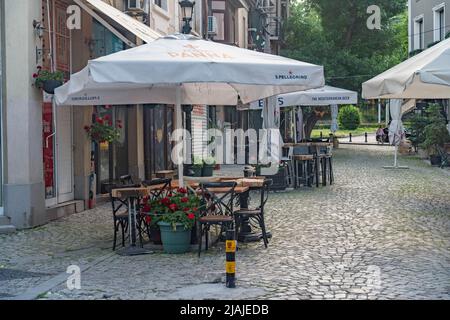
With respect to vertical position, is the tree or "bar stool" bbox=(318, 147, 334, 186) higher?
the tree

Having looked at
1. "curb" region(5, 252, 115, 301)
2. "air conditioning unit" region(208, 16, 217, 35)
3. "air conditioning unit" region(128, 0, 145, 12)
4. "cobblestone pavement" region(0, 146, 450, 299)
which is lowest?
"curb" region(5, 252, 115, 301)

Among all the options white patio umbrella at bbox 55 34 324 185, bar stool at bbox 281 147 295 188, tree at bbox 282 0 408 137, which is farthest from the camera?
tree at bbox 282 0 408 137

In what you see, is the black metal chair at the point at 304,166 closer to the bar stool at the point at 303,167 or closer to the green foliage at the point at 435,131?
the bar stool at the point at 303,167

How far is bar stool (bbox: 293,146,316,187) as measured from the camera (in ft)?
55.3

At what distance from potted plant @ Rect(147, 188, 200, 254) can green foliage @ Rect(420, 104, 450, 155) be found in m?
17.6

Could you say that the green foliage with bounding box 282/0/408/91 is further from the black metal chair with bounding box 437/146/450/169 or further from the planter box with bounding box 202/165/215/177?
the planter box with bounding box 202/165/215/177

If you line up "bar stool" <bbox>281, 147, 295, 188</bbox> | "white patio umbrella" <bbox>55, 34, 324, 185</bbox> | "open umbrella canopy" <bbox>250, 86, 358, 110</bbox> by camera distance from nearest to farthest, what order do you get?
"white patio umbrella" <bbox>55, 34, 324, 185</bbox>, "bar stool" <bbox>281, 147, 295, 188</bbox>, "open umbrella canopy" <bbox>250, 86, 358, 110</bbox>

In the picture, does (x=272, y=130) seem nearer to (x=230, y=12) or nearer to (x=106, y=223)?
(x=106, y=223)

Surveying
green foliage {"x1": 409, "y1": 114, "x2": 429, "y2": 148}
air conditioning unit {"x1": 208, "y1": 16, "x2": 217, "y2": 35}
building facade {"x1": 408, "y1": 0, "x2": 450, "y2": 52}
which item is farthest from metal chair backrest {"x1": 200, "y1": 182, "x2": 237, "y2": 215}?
building facade {"x1": 408, "y1": 0, "x2": 450, "y2": 52}

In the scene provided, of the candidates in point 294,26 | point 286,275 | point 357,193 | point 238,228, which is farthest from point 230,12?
point 286,275

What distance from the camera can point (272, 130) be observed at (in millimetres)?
16422

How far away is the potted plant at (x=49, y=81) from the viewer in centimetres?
1083

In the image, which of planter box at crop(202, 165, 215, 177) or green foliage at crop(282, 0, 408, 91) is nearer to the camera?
planter box at crop(202, 165, 215, 177)

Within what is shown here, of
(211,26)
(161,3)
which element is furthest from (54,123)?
(211,26)
